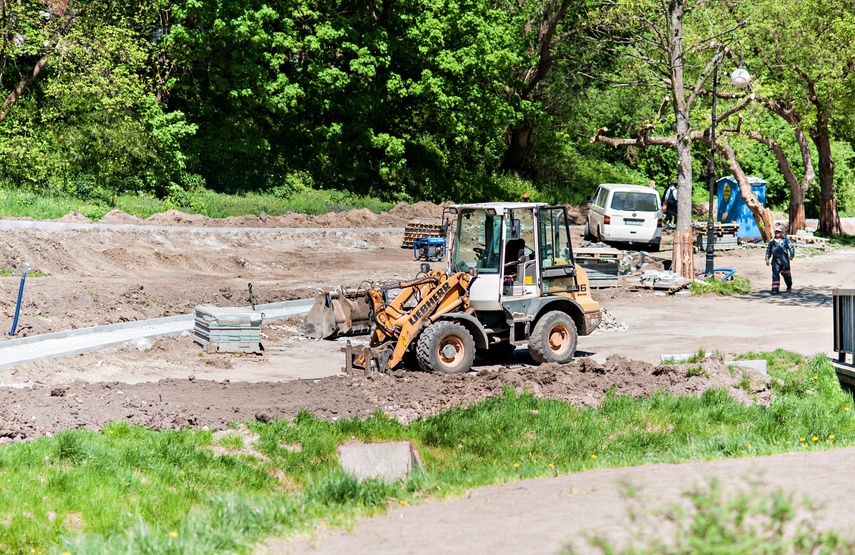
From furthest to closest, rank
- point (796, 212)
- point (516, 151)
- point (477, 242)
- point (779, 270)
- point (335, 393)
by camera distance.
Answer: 1. point (516, 151)
2. point (796, 212)
3. point (779, 270)
4. point (477, 242)
5. point (335, 393)

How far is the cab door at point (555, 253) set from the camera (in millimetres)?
15758

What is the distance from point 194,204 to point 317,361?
56.5 feet

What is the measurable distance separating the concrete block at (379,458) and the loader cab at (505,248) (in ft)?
13.1

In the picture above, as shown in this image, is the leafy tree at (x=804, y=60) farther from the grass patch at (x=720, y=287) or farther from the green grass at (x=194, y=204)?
the green grass at (x=194, y=204)

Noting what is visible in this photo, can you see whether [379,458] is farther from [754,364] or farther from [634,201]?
[634,201]

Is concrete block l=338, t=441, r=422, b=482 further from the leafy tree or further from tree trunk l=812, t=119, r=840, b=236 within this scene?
tree trunk l=812, t=119, r=840, b=236

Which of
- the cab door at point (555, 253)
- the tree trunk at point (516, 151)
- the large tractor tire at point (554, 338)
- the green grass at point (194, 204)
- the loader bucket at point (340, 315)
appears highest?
the tree trunk at point (516, 151)

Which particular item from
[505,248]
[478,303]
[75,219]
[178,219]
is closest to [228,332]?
[478,303]

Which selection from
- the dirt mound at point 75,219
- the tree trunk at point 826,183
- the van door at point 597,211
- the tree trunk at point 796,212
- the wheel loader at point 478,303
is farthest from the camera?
the tree trunk at point 826,183

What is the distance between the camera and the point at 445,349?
15.1 m

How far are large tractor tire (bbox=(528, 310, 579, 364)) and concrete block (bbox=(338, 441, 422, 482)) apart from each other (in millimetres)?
4382

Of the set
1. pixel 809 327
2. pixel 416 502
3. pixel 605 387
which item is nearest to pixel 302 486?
pixel 416 502

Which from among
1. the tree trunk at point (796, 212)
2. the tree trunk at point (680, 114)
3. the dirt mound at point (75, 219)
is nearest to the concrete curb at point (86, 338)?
the dirt mound at point (75, 219)

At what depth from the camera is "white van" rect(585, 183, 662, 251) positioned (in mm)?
31797
